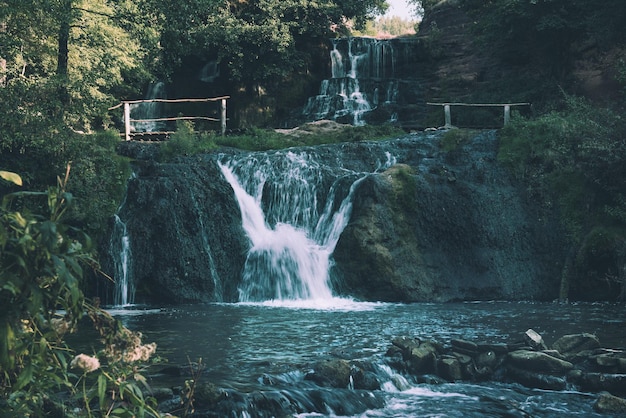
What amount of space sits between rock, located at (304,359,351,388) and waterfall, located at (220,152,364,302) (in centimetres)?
851

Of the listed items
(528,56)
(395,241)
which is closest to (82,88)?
(395,241)

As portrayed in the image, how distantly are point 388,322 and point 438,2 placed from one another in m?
29.5

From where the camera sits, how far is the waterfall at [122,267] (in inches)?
695

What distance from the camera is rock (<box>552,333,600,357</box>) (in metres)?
10.5

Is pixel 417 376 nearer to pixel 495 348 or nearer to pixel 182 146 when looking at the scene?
pixel 495 348

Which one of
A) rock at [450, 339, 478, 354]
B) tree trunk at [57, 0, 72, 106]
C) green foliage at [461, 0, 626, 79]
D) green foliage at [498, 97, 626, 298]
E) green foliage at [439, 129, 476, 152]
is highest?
green foliage at [461, 0, 626, 79]

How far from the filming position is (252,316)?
1505 cm

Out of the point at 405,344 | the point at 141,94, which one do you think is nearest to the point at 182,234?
the point at 405,344

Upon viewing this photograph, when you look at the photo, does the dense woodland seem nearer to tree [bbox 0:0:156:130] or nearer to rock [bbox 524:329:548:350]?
tree [bbox 0:0:156:130]

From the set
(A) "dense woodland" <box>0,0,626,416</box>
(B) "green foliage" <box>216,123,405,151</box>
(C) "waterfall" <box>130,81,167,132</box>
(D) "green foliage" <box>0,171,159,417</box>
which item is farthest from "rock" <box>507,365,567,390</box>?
(C) "waterfall" <box>130,81,167,132</box>

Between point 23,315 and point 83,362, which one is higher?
point 23,315

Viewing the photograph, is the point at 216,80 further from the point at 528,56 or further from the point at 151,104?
the point at 528,56

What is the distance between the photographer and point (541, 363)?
9750 millimetres

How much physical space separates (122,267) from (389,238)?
7.19 meters
